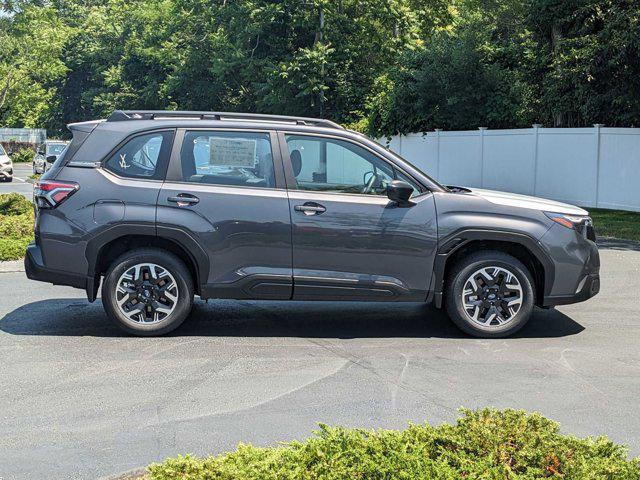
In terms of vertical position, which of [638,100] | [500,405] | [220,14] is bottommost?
[500,405]

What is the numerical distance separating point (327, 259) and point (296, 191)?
65 centimetres

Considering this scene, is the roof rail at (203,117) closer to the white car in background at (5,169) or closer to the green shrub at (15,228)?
the green shrub at (15,228)

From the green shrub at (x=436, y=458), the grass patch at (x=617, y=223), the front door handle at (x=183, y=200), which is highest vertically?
the front door handle at (x=183, y=200)

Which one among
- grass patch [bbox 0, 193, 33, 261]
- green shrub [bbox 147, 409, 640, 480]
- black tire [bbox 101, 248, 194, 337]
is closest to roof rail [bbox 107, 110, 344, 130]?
black tire [bbox 101, 248, 194, 337]

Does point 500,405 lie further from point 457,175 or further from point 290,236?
point 457,175

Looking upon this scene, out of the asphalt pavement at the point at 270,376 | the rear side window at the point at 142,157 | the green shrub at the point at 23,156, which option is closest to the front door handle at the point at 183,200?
the rear side window at the point at 142,157

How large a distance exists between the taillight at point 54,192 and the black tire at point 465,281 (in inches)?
134

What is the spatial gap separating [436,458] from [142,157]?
4.84 m

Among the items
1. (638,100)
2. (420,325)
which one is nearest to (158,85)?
(638,100)

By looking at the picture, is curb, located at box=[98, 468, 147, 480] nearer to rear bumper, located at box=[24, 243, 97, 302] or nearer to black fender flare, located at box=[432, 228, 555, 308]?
rear bumper, located at box=[24, 243, 97, 302]

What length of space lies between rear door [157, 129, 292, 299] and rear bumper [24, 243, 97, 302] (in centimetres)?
80

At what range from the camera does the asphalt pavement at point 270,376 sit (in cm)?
536

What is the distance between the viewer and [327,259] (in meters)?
7.89

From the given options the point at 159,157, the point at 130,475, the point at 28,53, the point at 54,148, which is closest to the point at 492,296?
the point at 159,157
